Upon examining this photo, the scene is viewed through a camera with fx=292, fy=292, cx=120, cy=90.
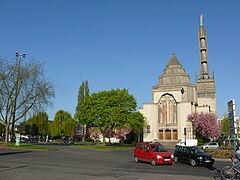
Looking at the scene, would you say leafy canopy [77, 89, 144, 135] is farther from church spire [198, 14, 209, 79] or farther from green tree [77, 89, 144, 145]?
church spire [198, 14, 209, 79]

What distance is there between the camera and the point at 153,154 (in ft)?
67.0

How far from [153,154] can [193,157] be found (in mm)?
2879

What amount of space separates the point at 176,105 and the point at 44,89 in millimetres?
43496

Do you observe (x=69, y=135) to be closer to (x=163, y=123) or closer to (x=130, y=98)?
(x=163, y=123)

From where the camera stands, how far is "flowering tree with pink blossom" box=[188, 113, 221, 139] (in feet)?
229

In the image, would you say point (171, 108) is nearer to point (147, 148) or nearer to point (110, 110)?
point (110, 110)

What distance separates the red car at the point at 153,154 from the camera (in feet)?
66.3

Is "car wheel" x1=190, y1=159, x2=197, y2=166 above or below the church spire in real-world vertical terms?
below

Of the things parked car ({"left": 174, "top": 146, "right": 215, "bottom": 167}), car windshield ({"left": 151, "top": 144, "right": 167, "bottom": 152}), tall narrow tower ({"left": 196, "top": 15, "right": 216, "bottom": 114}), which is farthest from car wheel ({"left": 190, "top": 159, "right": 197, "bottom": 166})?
tall narrow tower ({"left": 196, "top": 15, "right": 216, "bottom": 114})

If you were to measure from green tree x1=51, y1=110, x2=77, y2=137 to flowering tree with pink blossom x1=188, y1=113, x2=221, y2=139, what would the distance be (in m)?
30.2

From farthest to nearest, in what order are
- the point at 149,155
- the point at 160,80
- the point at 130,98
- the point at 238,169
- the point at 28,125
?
the point at 160,80 → the point at 28,125 → the point at 130,98 → the point at 149,155 → the point at 238,169

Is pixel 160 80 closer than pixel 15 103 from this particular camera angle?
No

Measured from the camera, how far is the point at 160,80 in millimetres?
92625

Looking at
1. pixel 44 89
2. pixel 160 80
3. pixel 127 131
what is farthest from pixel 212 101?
pixel 44 89
